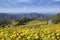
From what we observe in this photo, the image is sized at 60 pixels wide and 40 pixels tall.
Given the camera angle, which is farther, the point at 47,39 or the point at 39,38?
the point at 39,38

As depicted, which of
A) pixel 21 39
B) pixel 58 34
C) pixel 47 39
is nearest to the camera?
pixel 47 39

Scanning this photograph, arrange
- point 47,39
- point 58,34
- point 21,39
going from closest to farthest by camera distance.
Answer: point 47,39 → point 21,39 → point 58,34

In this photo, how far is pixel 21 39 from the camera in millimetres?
5336

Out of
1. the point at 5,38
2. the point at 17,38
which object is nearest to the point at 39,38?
the point at 17,38

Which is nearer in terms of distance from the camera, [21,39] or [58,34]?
[21,39]

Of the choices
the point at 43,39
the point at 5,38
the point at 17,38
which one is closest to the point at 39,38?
the point at 43,39

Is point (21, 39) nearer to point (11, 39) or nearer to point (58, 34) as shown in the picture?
point (11, 39)

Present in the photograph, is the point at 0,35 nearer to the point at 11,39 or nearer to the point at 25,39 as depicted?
the point at 11,39

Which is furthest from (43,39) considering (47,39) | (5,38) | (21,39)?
(5,38)

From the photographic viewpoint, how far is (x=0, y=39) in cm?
559

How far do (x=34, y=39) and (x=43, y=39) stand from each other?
224 millimetres

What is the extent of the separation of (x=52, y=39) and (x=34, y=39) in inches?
17.8

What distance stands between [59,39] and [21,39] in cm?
99

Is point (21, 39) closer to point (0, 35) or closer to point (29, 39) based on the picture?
point (29, 39)
